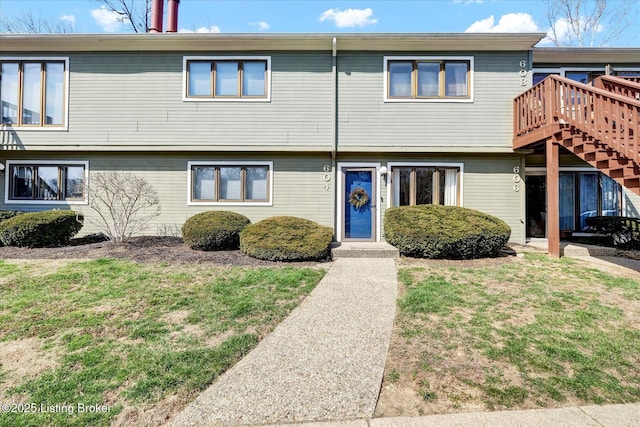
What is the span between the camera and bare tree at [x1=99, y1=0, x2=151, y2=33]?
59.3ft

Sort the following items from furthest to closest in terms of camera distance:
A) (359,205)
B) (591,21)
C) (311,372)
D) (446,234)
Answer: (591,21)
(359,205)
(446,234)
(311,372)

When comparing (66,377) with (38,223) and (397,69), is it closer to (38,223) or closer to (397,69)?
(38,223)

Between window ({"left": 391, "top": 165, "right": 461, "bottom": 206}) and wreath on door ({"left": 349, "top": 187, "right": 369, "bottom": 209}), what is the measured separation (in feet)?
2.76

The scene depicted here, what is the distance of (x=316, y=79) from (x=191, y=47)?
366 cm

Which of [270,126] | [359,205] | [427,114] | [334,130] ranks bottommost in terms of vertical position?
[359,205]

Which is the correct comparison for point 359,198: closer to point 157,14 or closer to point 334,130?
point 334,130

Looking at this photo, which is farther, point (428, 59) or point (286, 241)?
point (428, 59)

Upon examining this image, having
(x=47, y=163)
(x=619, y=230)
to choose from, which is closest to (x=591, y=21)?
(x=619, y=230)

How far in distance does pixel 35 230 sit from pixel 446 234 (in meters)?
9.84

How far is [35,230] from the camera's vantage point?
7895mm

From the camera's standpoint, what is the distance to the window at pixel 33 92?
934 centimetres

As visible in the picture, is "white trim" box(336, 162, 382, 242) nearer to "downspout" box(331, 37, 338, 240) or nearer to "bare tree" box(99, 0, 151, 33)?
"downspout" box(331, 37, 338, 240)

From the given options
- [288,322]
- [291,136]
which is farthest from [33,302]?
[291,136]

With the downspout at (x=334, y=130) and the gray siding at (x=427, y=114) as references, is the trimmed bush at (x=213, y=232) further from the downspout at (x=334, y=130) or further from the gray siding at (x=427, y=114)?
the gray siding at (x=427, y=114)
